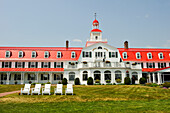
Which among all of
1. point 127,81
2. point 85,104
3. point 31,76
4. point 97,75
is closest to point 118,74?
point 127,81

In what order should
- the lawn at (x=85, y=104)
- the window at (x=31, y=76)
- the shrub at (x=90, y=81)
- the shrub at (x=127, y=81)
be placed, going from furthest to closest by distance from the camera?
the window at (x=31, y=76)
the shrub at (x=127, y=81)
the shrub at (x=90, y=81)
the lawn at (x=85, y=104)

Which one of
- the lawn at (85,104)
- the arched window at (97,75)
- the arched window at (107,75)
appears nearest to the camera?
the lawn at (85,104)

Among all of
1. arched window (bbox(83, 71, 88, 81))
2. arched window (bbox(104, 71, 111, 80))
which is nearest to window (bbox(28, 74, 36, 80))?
arched window (bbox(83, 71, 88, 81))

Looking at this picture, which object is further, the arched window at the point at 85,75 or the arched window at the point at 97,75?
the arched window at the point at 85,75

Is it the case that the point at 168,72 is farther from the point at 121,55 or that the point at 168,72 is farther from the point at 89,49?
the point at 89,49

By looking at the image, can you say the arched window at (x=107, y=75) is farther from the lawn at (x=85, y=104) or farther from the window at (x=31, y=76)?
the lawn at (x=85, y=104)

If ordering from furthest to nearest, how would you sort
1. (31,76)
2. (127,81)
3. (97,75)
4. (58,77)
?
1. (58,77)
2. (31,76)
3. (97,75)
4. (127,81)

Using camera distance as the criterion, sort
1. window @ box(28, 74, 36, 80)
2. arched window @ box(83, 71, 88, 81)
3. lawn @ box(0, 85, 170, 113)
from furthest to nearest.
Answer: window @ box(28, 74, 36, 80) → arched window @ box(83, 71, 88, 81) → lawn @ box(0, 85, 170, 113)

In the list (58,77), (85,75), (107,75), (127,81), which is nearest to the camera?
(127,81)

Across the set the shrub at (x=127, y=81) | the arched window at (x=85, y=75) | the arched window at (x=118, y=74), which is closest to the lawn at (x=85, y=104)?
the shrub at (x=127, y=81)

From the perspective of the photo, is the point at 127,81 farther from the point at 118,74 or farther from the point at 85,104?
the point at 85,104

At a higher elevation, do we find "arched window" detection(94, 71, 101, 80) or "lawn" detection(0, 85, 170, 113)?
"arched window" detection(94, 71, 101, 80)

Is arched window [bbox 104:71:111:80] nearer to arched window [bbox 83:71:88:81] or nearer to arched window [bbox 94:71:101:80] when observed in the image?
arched window [bbox 94:71:101:80]

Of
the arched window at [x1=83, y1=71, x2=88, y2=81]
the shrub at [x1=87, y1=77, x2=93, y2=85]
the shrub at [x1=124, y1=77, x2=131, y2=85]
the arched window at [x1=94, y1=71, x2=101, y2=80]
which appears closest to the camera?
the shrub at [x1=87, y1=77, x2=93, y2=85]
